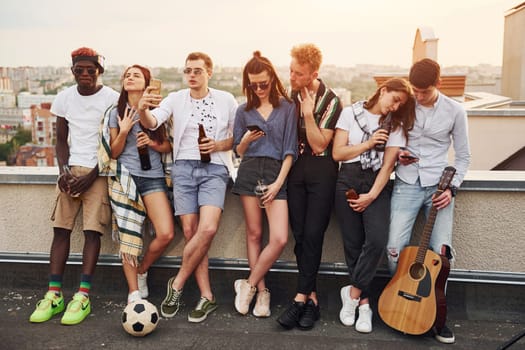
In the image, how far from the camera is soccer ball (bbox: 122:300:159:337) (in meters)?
3.34

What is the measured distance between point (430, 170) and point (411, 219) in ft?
1.12

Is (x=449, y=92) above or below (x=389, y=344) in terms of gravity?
above

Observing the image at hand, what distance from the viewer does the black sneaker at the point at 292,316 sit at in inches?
136

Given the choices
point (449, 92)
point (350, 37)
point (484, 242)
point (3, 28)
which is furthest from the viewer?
point (3, 28)

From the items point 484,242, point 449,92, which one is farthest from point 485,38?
point 484,242

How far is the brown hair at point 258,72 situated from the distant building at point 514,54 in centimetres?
1815

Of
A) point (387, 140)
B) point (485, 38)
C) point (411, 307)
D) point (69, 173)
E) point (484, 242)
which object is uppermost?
point (485, 38)

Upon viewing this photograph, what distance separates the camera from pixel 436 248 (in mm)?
3371

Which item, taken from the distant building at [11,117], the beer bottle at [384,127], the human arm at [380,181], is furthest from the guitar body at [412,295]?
the distant building at [11,117]

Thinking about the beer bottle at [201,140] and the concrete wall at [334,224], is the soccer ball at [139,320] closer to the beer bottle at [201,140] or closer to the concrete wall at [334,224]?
the concrete wall at [334,224]

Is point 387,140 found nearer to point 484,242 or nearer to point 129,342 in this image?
point 484,242

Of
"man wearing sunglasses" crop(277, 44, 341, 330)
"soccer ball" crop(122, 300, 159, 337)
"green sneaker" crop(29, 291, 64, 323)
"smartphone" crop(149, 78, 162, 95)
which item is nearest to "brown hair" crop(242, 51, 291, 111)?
"man wearing sunglasses" crop(277, 44, 341, 330)

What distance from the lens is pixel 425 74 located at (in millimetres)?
3189

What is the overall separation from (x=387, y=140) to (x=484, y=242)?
1.10m
